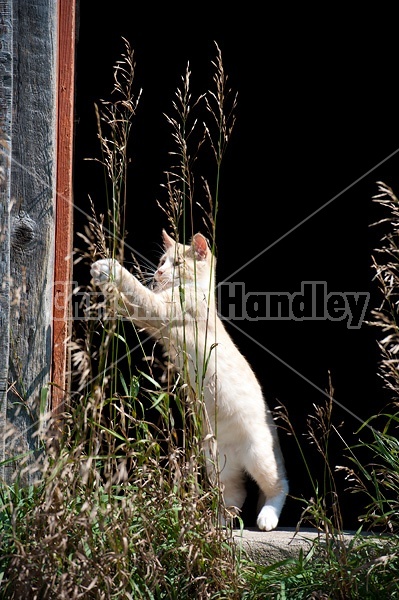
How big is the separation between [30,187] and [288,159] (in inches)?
97.8

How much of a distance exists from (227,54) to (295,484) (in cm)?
265

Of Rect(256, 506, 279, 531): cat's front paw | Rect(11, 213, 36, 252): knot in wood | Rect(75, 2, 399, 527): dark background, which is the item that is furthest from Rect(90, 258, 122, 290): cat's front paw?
Rect(75, 2, 399, 527): dark background

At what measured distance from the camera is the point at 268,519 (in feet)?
10.0

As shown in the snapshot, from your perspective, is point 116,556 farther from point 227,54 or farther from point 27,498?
point 227,54

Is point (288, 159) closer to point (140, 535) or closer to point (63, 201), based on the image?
→ point (63, 201)

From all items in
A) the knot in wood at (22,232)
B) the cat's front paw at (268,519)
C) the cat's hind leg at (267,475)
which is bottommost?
the cat's front paw at (268,519)

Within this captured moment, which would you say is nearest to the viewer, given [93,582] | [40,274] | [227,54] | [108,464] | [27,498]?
[93,582]

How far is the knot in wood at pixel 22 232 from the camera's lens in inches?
105

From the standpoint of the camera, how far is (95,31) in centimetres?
454

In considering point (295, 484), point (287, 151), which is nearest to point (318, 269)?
point (287, 151)

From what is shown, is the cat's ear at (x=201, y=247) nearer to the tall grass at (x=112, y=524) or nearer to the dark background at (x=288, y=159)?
the dark background at (x=288, y=159)

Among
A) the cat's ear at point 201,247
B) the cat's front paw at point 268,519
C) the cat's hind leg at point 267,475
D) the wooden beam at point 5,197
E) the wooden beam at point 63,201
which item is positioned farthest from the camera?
the cat's ear at point 201,247

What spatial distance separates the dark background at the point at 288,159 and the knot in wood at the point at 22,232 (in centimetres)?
174

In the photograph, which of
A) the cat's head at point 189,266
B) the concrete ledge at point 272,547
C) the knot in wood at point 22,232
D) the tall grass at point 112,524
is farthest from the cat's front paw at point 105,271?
the concrete ledge at point 272,547
